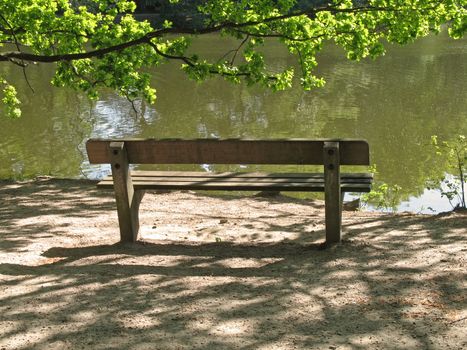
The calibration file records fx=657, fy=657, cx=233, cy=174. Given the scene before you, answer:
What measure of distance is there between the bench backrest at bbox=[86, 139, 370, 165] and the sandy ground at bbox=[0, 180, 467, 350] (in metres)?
0.79

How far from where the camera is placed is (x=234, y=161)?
17.8ft

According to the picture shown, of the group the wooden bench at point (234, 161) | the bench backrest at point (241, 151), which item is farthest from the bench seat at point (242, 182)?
the bench backrest at point (241, 151)

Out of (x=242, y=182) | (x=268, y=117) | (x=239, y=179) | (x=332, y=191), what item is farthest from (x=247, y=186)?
(x=268, y=117)

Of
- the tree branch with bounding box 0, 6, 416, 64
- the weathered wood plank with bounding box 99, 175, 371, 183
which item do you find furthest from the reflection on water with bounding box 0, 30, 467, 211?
the weathered wood plank with bounding box 99, 175, 371, 183

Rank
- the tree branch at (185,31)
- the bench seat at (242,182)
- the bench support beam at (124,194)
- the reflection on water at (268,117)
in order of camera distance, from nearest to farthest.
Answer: the bench support beam at (124,194), the bench seat at (242,182), the tree branch at (185,31), the reflection on water at (268,117)

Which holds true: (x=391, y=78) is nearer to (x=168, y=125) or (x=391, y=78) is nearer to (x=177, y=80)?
(x=177, y=80)

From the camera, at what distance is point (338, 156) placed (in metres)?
5.23

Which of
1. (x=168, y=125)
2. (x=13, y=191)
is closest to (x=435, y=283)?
(x=13, y=191)

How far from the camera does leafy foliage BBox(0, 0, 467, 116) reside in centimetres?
804

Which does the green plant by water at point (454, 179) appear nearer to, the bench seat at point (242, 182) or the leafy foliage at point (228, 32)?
the leafy foliage at point (228, 32)

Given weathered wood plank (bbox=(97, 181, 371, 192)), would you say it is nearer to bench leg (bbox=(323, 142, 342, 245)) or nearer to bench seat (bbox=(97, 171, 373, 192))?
bench seat (bbox=(97, 171, 373, 192))

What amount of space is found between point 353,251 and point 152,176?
6.58 feet

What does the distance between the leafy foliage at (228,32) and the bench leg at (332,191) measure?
10.1 feet

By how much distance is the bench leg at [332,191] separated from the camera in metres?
5.23
